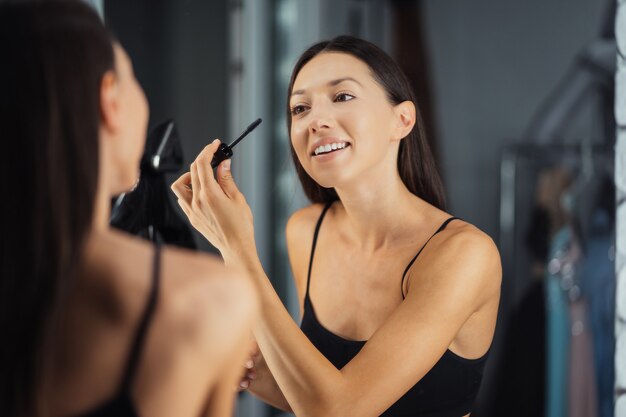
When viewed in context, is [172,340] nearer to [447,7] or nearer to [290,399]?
[290,399]

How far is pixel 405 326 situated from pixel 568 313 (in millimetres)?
1546

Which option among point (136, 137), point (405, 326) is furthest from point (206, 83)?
point (136, 137)

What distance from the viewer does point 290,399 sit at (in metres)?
1.02

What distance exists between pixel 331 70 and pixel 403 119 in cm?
16

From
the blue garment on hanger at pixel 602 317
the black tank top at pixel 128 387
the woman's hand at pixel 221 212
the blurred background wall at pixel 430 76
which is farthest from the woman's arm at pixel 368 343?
the blue garment on hanger at pixel 602 317

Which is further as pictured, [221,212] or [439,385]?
[439,385]

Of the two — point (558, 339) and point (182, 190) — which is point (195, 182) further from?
point (558, 339)

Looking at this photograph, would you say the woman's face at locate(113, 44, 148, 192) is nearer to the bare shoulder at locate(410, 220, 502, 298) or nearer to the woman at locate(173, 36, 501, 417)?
the woman at locate(173, 36, 501, 417)

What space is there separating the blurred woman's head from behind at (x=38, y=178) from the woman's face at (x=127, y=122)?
0.05 m

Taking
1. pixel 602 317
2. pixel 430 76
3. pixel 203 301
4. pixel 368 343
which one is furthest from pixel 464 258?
pixel 430 76

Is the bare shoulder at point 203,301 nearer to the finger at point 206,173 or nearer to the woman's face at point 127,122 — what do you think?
the woman's face at point 127,122

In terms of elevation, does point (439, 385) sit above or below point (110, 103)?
below

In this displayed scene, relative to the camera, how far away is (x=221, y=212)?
3.22 feet

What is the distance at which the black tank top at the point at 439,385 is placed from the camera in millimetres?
1203
